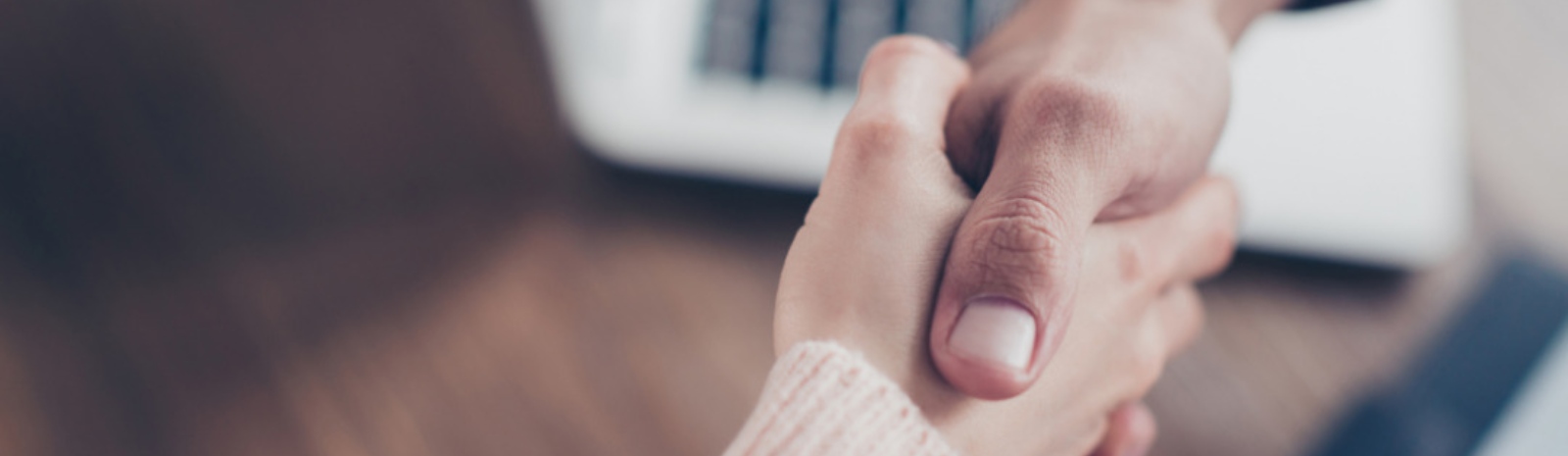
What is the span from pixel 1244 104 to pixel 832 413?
0.94 ft

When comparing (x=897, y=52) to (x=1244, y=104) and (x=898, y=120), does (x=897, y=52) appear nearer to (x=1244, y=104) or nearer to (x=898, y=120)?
(x=898, y=120)

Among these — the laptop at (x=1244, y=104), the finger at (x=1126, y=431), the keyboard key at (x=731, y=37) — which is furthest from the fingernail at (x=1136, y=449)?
the keyboard key at (x=731, y=37)

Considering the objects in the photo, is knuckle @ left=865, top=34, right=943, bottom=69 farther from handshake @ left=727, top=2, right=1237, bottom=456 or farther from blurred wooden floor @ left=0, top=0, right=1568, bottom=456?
blurred wooden floor @ left=0, top=0, right=1568, bottom=456

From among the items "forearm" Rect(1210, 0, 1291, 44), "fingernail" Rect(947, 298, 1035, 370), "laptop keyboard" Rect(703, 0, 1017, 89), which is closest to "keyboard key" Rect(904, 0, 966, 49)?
"laptop keyboard" Rect(703, 0, 1017, 89)

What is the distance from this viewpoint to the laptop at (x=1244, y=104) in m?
0.39

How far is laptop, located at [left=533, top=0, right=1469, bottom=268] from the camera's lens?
1.28 feet

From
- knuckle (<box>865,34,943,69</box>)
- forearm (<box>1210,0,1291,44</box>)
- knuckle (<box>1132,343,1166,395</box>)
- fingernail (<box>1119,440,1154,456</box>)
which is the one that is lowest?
fingernail (<box>1119,440,1154,456</box>)

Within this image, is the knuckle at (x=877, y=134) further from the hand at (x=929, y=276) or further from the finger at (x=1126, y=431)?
the finger at (x=1126, y=431)

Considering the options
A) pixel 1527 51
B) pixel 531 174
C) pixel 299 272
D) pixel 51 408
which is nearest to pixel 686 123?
pixel 531 174

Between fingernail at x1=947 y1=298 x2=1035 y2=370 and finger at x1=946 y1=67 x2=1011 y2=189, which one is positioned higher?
finger at x1=946 y1=67 x2=1011 y2=189

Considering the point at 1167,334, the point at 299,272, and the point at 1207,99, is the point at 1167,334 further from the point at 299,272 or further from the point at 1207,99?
the point at 299,272

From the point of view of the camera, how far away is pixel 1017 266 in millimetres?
227

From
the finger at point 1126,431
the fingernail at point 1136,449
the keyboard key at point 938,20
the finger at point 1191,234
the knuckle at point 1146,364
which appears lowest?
the fingernail at point 1136,449

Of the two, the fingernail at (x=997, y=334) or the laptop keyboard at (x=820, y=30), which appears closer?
the fingernail at (x=997, y=334)
